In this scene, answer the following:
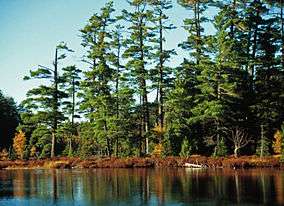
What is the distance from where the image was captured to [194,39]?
163 feet

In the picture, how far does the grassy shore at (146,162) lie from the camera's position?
35.9 m

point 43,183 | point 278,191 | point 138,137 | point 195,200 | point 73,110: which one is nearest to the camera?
point 195,200

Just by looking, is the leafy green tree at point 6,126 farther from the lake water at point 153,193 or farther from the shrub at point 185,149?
the lake water at point 153,193

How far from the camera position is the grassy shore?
35875mm

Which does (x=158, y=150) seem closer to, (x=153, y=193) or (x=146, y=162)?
(x=146, y=162)

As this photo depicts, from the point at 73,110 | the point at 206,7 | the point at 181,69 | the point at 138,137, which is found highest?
the point at 206,7

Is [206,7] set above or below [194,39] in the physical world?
above

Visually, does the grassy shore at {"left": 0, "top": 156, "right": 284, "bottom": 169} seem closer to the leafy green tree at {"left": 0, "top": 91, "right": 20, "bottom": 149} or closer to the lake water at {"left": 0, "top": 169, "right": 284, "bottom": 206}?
the lake water at {"left": 0, "top": 169, "right": 284, "bottom": 206}

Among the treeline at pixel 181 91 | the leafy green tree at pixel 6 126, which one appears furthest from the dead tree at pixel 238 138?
the leafy green tree at pixel 6 126

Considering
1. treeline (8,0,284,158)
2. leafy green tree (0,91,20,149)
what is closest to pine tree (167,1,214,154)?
treeline (8,0,284,158)

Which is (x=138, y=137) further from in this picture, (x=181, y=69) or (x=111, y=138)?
(x=181, y=69)

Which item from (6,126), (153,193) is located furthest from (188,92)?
(6,126)

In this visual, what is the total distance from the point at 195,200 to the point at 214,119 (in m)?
26.0

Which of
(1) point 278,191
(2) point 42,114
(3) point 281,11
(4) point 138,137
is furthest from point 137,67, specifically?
(1) point 278,191
